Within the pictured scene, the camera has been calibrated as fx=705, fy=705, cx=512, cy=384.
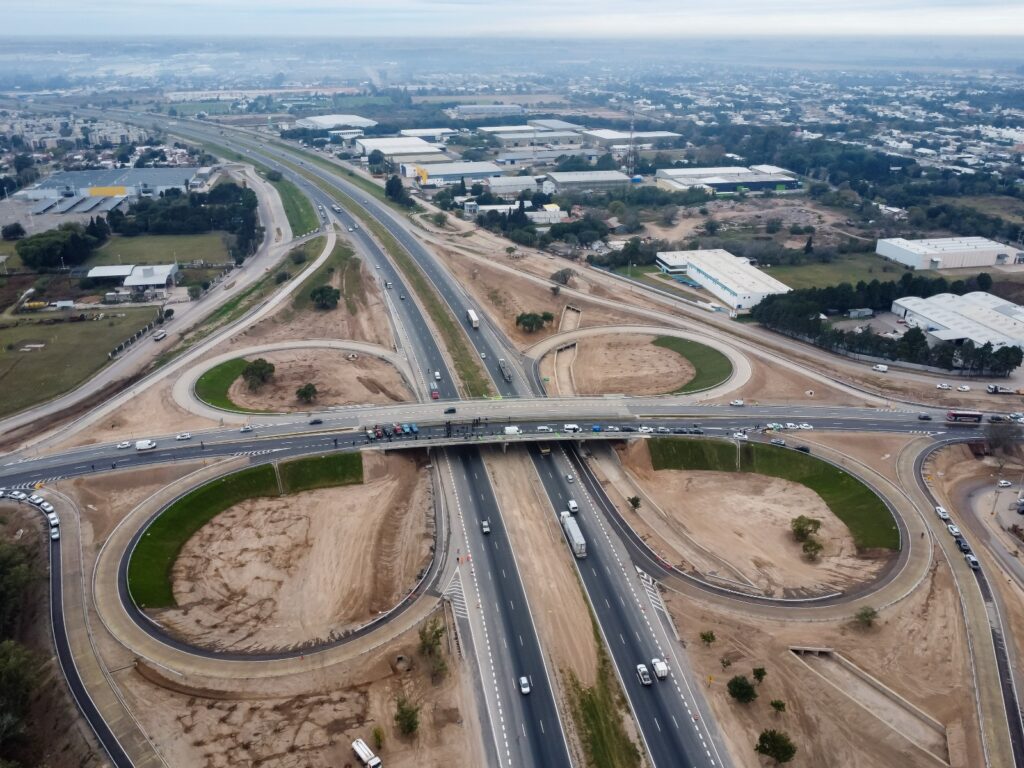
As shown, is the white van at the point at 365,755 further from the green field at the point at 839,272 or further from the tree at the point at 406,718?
the green field at the point at 839,272

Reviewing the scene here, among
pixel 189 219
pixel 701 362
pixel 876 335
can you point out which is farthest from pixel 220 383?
pixel 189 219

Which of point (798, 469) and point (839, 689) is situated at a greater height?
point (798, 469)

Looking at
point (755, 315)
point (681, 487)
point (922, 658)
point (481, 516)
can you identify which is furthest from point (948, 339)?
point (481, 516)

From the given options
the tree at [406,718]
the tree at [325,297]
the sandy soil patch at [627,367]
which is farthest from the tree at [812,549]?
the tree at [325,297]

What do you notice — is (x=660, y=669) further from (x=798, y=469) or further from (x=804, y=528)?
(x=798, y=469)

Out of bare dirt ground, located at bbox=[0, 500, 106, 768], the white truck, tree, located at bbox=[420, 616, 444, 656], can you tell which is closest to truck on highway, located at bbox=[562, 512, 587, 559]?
the white truck
